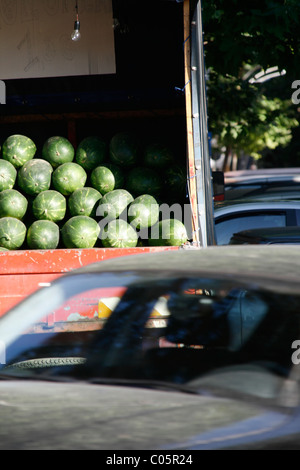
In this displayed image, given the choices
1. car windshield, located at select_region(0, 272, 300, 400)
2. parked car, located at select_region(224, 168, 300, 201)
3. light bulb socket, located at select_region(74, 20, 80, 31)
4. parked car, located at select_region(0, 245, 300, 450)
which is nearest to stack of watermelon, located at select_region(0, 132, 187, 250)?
light bulb socket, located at select_region(74, 20, 80, 31)

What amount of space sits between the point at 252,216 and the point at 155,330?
4.48m

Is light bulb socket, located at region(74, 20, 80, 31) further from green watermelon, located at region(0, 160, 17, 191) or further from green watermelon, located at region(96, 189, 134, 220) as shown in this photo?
green watermelon, located at region(96, 189, 134, 220)

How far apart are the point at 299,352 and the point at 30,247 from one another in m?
4.06

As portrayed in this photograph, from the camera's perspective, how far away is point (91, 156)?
6664 mm

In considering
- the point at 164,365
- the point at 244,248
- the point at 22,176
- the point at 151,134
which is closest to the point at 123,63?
the point at 151,134

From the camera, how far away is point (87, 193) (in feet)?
20.6

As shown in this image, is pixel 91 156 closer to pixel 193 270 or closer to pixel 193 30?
pixel 193 30

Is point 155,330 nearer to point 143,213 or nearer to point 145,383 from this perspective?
point 145,383

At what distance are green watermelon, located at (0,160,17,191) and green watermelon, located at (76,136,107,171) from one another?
693 mm

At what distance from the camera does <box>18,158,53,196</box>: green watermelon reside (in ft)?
20.8

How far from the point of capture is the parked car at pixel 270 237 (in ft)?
18.1

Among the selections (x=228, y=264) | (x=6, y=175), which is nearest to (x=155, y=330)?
(x=228, y=264)

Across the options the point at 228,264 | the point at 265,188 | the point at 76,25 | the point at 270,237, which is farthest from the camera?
the point at 265,188

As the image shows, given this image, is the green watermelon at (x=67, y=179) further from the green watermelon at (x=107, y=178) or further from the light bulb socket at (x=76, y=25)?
the light bulb socket at (x=76, y=25)
